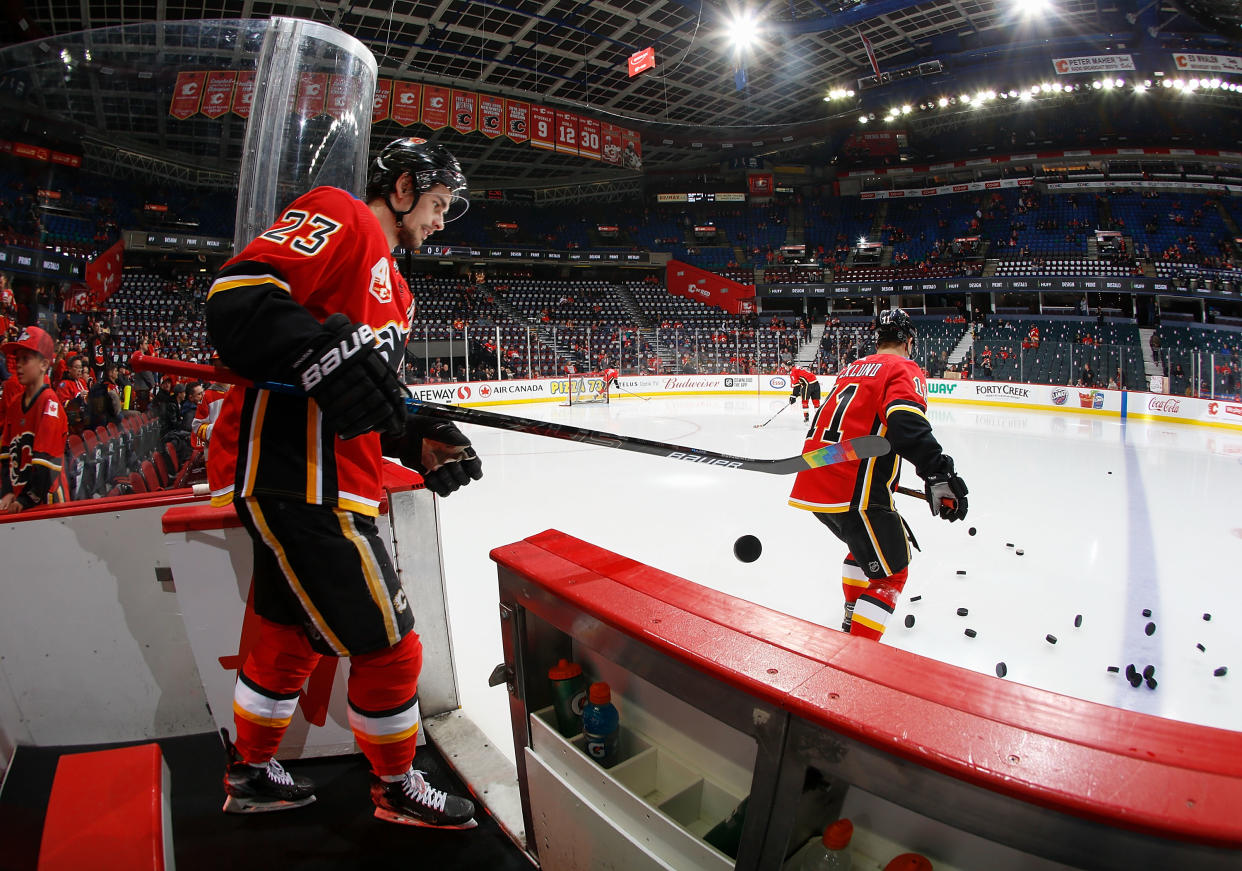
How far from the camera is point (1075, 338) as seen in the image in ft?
68.6

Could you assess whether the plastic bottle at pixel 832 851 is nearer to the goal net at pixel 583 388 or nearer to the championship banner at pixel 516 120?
the goal net at pixel 583 388

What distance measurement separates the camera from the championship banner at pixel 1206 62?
17.3 meters

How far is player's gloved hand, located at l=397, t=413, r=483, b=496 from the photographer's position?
169 centimetres

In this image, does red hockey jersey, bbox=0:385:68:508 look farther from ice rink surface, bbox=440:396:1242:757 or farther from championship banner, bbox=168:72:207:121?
→ ice rink surface, bbox=440:396:1242:757

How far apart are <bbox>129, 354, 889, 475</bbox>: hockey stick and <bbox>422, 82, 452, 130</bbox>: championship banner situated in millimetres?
16440

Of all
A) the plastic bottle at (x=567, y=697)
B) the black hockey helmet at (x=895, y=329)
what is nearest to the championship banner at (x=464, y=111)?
the black hockey helmet at (x=895, y=329)

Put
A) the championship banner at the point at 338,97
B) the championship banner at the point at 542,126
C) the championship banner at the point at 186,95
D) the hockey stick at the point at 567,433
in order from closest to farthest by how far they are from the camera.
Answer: the hockey stick at the point at 567,433, the championship banner at the point at 186,95, the championship banner at the point at 338,97, the championship banner at the point at 542,126

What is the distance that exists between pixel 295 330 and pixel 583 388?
15182 mm

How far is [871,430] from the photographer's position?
2.82 meters

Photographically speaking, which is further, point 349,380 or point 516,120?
point 516,120

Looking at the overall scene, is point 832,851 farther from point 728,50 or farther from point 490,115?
point 728,50

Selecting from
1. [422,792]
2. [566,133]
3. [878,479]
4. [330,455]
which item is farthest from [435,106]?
[422,792]

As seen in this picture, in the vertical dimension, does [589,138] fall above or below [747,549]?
above

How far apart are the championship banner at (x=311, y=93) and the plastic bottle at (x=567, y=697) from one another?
2069 millimetres
